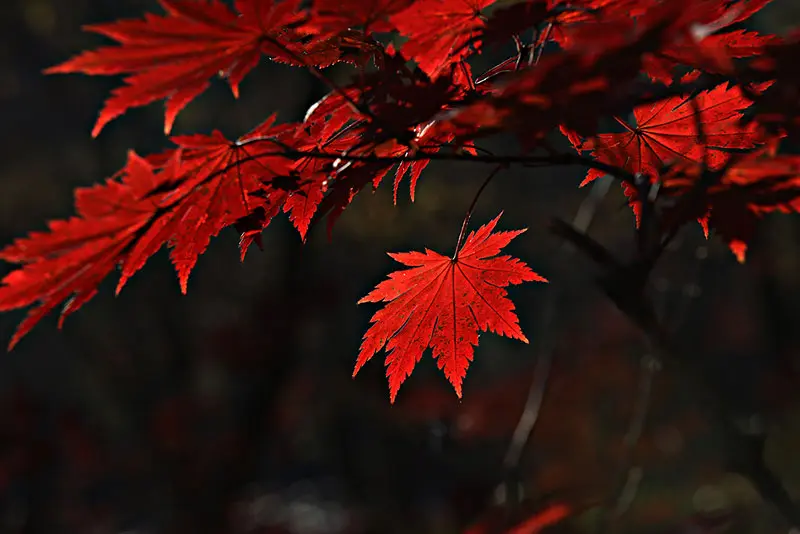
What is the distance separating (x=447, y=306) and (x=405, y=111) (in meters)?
0.35

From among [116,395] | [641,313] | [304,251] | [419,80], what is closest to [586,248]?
[641,313]

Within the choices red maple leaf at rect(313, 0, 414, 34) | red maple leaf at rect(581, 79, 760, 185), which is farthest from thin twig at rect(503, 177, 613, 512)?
red maple leaf at rect(313, 0, 414, 34)

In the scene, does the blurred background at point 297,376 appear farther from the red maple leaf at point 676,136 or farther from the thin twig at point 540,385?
the red maple leaf at point 676,136

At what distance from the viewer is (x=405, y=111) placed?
0.67m

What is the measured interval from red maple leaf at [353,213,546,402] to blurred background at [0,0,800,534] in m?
2.50

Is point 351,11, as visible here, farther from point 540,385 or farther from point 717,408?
point 540,385

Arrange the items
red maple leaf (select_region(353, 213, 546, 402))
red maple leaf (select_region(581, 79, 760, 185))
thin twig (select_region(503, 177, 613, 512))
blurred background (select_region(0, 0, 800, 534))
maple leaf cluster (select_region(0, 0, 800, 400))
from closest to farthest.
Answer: maple leaf cluster (select_region(0, 0, 800, 400)), red maple leaf (select_region(581, 79, 760, 185)), red maple leaf (select_region(353, 213, 546, 402)), thin twig (select_region(503, 177, 613, 512)), blurred background (select_region(0, 0, 800, 534))

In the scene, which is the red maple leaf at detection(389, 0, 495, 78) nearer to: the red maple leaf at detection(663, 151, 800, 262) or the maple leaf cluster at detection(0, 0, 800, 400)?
the maple leaf cluster at detection(0, 0, 800, 400)

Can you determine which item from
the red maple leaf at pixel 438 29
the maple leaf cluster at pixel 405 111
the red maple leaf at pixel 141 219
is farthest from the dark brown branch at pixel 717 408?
the red maple leaf at pixel 141 219

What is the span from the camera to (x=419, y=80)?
67cm

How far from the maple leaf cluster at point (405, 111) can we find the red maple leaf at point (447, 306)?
166mm

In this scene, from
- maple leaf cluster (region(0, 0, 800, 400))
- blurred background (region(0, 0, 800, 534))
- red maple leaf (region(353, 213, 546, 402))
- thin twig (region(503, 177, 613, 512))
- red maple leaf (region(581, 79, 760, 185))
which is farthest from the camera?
blurred background (region(0, 0, 800, 534))

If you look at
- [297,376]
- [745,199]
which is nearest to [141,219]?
[745,199]

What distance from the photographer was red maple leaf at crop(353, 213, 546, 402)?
0.91 m
